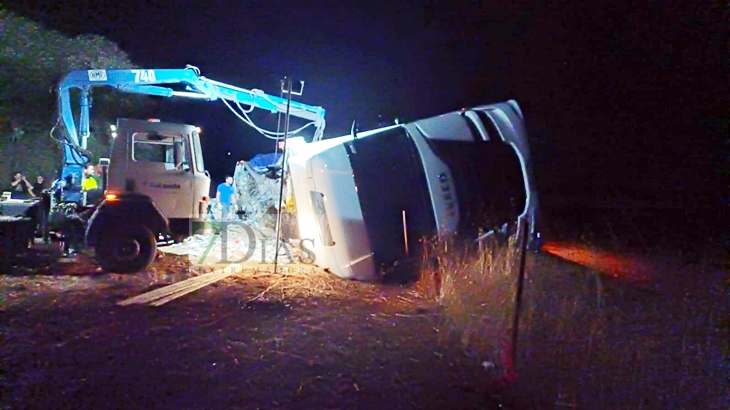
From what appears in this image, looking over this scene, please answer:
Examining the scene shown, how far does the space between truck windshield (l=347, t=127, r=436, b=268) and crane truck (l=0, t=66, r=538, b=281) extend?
0.01 meters

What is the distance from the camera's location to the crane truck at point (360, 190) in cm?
804

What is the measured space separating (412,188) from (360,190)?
2.86 ft

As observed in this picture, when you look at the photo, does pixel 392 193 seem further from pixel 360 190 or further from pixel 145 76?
pixel 145 76

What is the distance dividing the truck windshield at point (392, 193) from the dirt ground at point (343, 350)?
2.25 feet

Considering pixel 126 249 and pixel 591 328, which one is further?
pixel 126 249

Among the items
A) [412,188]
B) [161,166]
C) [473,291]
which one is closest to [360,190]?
[412,188]

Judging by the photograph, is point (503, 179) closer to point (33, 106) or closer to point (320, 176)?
point (320, 176)

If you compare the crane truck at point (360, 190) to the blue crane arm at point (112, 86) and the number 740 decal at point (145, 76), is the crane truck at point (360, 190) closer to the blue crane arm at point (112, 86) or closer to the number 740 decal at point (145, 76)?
the blue crane arm at point (112, 86)

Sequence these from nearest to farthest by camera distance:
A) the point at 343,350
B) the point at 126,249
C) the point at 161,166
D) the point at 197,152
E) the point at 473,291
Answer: the point at 343,350 → the point at 473,291 → the point at 126,249 → the point at 161,166 → the point at 197,152

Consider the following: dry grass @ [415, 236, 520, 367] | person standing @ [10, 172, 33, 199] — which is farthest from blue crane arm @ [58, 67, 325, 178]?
dry grass @ [415, 236, 520, 367]

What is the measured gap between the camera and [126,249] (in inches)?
336

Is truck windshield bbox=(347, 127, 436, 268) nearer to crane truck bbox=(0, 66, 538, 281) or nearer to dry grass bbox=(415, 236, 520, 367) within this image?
crane truck bbox=(0, 66, 538, 281)

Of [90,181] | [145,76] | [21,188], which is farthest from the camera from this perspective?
[21,188]

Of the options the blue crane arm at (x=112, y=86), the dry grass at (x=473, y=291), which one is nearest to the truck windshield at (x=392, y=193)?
the dry grass at (x=473, y=291)
